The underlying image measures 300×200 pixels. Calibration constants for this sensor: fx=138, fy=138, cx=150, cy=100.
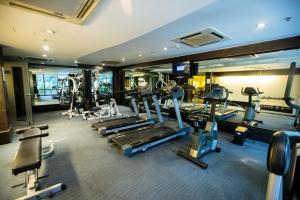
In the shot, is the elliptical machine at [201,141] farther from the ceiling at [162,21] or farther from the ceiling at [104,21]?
the ceiling at [104,21]

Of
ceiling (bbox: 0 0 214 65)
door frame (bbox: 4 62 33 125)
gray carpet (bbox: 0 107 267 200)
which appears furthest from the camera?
door frame (bbox: 4 62 33 125)

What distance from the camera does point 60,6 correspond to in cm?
155

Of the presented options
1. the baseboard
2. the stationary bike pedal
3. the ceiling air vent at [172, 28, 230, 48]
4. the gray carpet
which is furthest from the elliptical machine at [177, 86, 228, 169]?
the baseboard

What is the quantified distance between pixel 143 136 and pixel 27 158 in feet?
7.29

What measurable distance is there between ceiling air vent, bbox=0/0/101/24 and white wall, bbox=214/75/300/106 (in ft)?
19.9

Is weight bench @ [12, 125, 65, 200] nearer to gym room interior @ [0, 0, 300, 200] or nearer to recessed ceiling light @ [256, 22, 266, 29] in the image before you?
gym room interior @ [0, 0, 300, 200]

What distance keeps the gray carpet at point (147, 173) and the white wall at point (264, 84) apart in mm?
3629

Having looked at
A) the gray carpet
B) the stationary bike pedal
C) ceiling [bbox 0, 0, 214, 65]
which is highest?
ceiling [bbox 0, 0, 214, 65]

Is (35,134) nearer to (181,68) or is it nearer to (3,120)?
(3,120)

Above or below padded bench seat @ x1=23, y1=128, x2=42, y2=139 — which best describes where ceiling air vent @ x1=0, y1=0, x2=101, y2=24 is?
above

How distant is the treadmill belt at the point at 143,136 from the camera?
312 cm

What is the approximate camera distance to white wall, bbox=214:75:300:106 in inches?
211

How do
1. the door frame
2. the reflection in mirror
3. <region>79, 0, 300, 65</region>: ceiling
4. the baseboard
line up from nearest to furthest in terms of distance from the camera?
<region>79, 0, 300, 65</region>: ceiling, the baseboard, the door frame, the reflection in mirror

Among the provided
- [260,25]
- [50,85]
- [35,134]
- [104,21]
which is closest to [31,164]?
[35,134]
